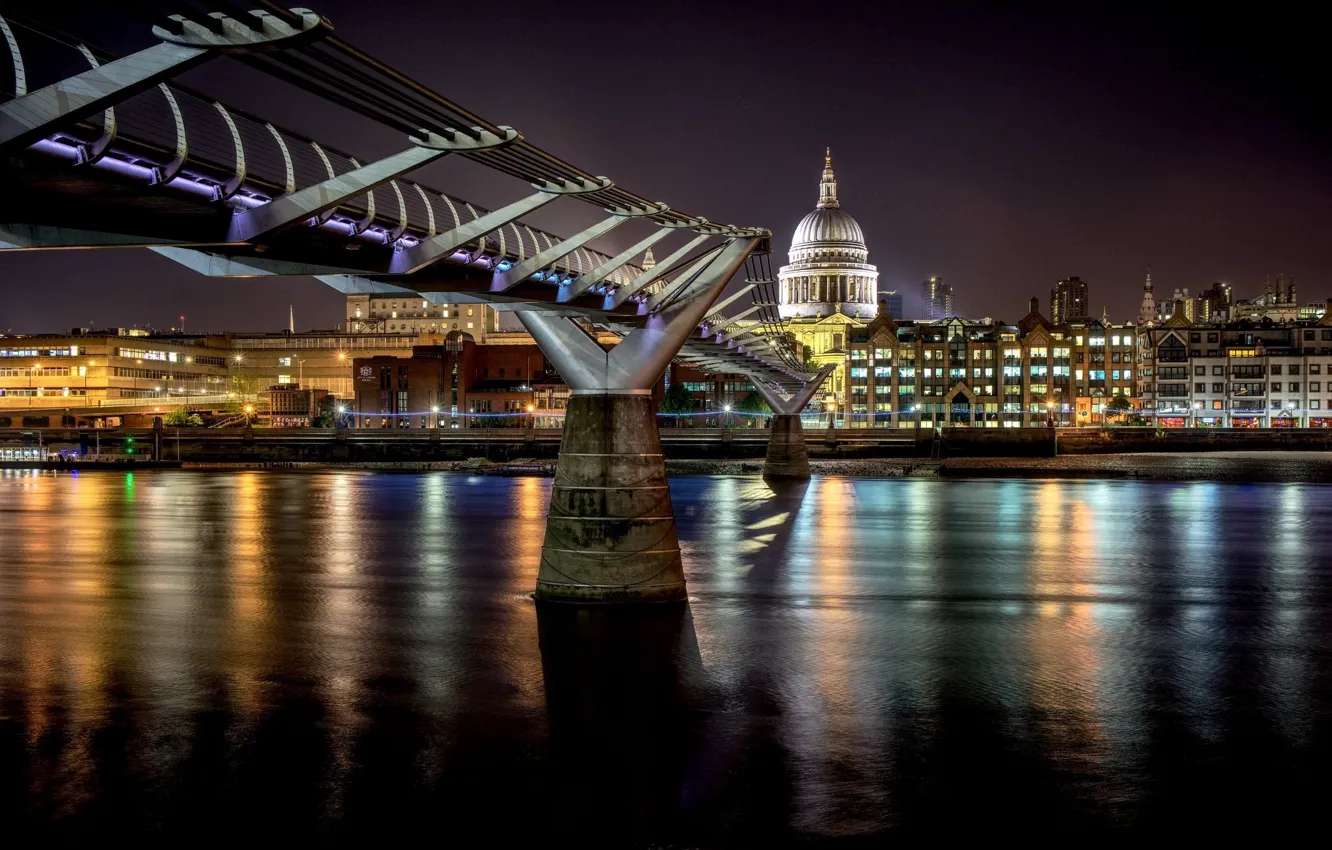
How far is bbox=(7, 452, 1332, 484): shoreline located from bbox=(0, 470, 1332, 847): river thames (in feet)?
139

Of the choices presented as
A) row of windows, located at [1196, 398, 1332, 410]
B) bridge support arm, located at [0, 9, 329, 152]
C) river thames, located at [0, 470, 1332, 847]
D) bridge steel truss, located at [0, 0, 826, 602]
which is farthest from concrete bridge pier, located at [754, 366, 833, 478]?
row of windows, located at [1196, 398, 1332, 410]

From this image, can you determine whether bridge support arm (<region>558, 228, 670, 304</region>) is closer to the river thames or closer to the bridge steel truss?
the bridge steel truss

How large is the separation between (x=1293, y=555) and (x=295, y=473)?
68358 millimetres

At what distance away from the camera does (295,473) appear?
87.8 meters

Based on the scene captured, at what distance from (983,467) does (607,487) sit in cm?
7047

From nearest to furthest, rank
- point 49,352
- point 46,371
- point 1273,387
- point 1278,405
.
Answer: point 46,371 → point 49,352 → point 1278,405 → point 1273,387

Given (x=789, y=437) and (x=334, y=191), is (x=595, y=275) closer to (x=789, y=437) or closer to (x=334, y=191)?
(x=334, y=191)

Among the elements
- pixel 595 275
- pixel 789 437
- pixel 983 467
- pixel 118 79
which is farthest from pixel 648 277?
pixel 983 467

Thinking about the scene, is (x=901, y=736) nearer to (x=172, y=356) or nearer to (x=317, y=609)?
(x=317, y=609)

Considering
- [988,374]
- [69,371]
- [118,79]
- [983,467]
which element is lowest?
[983,467]

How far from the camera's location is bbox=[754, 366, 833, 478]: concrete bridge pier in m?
70.8

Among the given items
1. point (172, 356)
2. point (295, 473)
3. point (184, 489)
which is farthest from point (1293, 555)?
point (172, 356)

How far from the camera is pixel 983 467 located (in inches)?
3460

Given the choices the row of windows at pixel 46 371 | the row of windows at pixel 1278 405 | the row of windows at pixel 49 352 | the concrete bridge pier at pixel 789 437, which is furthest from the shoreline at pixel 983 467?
the row of windows at pixel 49 352
